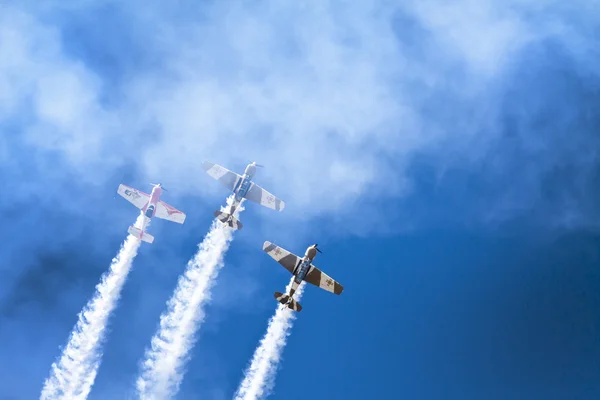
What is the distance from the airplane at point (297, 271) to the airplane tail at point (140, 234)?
13736 millimetres

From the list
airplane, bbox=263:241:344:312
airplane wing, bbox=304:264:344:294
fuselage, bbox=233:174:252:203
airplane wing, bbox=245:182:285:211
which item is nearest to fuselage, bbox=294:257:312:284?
airplane, bbox=263:241:344:312

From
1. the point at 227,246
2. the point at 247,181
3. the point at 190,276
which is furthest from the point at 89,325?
the point at 247,181

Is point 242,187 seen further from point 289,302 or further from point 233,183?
point 289,302

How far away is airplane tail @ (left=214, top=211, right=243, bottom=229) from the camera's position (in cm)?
7662

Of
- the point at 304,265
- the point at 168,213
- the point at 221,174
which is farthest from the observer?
the point at 168,213

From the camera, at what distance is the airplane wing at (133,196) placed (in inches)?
3135

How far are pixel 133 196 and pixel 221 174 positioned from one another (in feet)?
35.8

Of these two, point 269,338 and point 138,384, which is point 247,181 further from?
point 138,384

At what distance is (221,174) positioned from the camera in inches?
3068

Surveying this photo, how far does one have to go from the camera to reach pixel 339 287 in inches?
2975

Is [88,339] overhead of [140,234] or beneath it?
beneath

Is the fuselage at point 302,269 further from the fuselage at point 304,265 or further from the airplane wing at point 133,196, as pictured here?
the airplane wing at point 133,196

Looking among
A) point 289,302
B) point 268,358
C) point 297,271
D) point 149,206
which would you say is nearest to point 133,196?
point 149,206

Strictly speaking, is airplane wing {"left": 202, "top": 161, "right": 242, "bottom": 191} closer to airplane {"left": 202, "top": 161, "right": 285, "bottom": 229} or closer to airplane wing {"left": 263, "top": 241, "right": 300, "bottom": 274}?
airplane {"left": 202, "top": 161, "right": 285, "bottom": 229}
